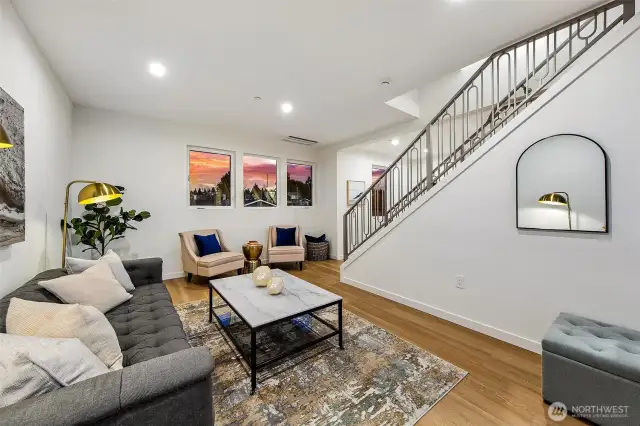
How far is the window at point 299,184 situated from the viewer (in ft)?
19.4

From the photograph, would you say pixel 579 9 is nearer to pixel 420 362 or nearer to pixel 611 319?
pixel 611 319

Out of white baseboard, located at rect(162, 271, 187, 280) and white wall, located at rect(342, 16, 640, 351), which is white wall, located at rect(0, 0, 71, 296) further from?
white wall, located at rect(342, 16, 640, 351)

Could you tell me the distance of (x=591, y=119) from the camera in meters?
1.90

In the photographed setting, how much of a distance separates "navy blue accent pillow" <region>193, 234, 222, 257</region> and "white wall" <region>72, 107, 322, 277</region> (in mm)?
417

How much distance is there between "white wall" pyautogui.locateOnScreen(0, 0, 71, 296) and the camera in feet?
5.84

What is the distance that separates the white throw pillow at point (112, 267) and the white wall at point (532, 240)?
301 centimetres

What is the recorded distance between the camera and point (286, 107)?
3.74 meters

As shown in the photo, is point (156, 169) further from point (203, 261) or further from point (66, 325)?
point (66, 325)

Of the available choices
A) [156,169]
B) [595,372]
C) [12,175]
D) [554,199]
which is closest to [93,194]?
[12,175]

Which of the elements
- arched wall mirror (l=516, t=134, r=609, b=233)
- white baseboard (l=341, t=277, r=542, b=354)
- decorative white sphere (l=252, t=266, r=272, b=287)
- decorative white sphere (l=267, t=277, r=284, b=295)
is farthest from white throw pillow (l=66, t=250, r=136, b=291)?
arched wall mirror (l=516, t=134, r=609, b=233)

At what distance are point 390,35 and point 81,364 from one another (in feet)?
9.74

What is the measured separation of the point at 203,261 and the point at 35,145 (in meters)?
2.25

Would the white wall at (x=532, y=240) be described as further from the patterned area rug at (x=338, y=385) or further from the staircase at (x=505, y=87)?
the patterned area rug at (x=338, y=385)

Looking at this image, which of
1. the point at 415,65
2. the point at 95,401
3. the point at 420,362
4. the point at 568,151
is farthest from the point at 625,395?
the point at 415,65
